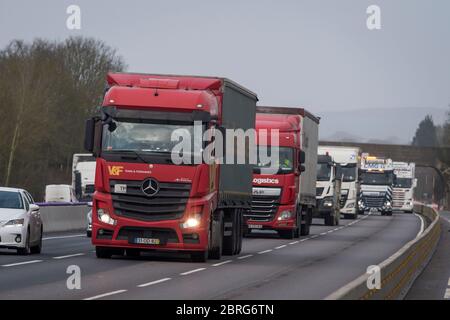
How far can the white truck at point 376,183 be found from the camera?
90500 millimetres

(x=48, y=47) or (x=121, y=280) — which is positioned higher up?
(x=48, y=47)

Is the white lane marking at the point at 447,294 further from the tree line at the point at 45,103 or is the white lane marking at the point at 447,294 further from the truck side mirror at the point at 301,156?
the tree line at the point at 45,103

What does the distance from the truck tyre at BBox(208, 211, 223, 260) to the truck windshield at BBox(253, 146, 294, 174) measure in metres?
12.5

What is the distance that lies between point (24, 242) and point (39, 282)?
7850 millimetres

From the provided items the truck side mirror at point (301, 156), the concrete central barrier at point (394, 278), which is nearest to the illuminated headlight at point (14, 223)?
the concrete central barrier at point (394, 278)

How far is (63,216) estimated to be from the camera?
1906 inches

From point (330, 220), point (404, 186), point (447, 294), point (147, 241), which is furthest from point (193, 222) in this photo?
point (404, 186)

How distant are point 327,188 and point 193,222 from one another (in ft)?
108

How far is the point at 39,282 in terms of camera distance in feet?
70.5

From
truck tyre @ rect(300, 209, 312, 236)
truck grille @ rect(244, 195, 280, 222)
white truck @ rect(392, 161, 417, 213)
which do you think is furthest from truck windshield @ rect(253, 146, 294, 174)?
white truck @ rect(392, 161, 417, 213)

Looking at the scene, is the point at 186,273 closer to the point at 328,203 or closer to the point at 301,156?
the point at 301,156
